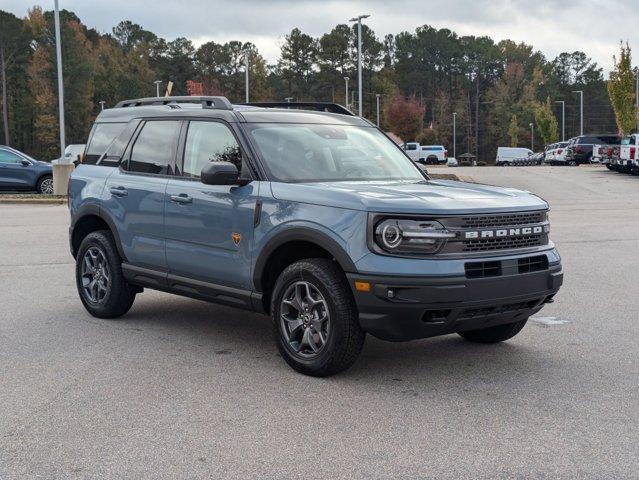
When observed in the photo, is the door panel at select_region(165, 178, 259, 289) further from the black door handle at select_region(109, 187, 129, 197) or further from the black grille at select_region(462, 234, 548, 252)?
the black grille at select_region(462, 234, 548, 252)

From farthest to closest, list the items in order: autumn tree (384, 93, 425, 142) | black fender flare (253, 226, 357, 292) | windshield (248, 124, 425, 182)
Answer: autumn tree (384, 93, 425, 142) → windshield (248, 124, 425, 182) → black fender flare (253, 226, 357, 292)

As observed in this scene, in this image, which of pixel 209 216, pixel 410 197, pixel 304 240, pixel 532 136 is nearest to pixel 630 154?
pixel 209 216

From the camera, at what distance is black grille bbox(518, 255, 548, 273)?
219 inches

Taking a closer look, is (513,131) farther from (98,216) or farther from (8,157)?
(98,216)

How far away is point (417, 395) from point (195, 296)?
2.13m

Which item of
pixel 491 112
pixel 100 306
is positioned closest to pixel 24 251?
pixel 100 306

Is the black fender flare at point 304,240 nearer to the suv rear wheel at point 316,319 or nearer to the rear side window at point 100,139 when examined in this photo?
the suv rear wheel at point 316,319

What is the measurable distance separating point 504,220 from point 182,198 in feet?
8.20

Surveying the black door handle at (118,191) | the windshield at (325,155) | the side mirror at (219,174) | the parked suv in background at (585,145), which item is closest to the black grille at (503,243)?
the windshield at (325,155)

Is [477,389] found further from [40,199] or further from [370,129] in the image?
[40,199]

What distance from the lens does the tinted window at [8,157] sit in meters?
24.7

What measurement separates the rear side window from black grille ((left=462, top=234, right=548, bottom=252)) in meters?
3.77

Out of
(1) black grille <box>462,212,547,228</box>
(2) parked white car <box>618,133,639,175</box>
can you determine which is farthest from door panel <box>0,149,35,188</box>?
(2) parked white car <box>618,133,639,175</box>

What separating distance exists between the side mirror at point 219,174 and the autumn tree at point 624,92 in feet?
160
